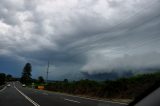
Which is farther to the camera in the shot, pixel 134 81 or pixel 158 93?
pixel 134 81

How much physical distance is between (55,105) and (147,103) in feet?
56.1

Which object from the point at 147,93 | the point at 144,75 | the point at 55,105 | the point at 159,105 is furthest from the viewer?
the point at 144,75

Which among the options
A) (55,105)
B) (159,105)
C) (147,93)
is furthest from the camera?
(55,105)

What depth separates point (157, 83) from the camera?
82.9 inches

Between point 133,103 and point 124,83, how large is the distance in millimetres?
30109

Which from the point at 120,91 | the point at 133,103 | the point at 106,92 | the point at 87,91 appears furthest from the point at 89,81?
the point at 133,103

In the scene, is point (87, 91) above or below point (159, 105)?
above

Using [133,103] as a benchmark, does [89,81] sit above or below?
above

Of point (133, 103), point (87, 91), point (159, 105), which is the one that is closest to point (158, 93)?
point (159, 105)

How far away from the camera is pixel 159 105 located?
6.50 ft

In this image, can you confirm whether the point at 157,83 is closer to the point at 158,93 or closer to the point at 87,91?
the point at 158,93

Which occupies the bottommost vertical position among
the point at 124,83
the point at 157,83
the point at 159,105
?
the point at 159,105

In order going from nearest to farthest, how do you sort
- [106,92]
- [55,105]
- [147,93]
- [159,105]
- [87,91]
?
[159,105]
[147,93]
[55,105]
[106,92]
[87,91]

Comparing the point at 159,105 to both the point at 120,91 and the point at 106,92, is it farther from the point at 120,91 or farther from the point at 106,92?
the point at 106,92
